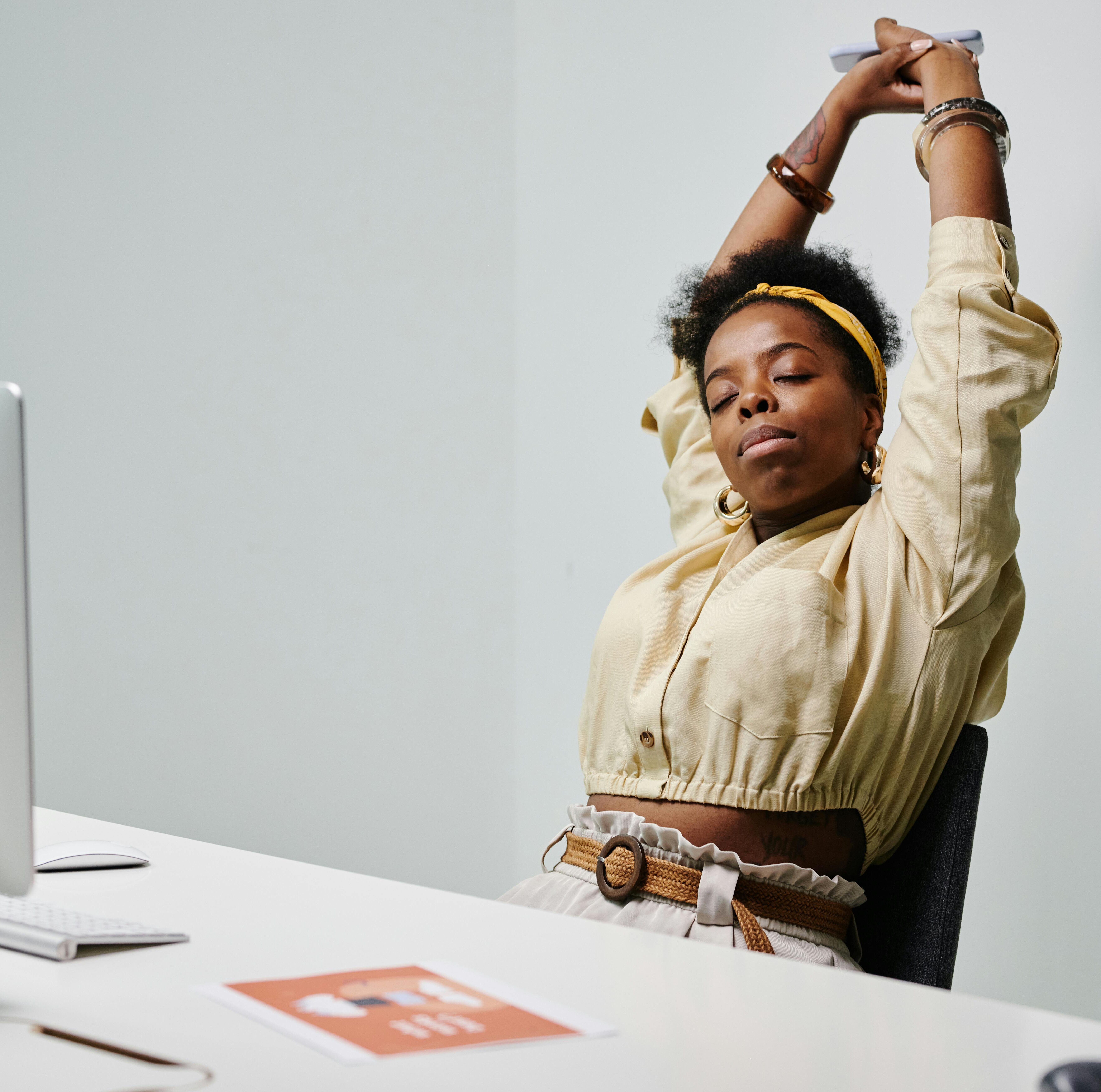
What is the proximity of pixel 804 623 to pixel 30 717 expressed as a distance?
831 mm

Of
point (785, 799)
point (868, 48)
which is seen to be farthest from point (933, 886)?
point (868, 48)

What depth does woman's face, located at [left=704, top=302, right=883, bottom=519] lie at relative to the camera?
1.36 m

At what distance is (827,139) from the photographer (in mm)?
1681

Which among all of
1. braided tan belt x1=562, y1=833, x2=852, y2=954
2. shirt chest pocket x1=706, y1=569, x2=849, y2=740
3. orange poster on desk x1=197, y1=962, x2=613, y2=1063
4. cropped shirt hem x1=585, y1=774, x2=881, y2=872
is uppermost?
shirt chest pocket x1=706, y1=569, x2=849, y2=740

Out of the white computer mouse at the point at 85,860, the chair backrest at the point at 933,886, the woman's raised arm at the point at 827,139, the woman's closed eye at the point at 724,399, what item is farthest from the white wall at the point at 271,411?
the chair backrest at the point at 933,886

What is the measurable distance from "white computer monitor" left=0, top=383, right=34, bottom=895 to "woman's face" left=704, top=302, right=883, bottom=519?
0.92m

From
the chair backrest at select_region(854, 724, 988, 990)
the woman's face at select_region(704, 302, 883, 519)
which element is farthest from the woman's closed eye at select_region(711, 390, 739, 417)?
the chair backrest at select_region(854, 724, 988, 990)

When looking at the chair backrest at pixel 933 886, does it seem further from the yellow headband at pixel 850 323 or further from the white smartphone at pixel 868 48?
the white smartphone at pixel 868 48

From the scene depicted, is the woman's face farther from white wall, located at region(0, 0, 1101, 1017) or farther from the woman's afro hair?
white wall, located at region(0, 0, 1101, 1017)

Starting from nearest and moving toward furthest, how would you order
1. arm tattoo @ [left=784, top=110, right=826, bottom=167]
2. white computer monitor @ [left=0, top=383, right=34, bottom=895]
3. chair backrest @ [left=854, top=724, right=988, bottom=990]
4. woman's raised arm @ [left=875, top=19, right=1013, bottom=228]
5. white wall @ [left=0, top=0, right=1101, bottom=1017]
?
white computer monitor @ [left=0, top=383, right=34, bottom=895] → chair backrest @ [left=854, top=724, right=988, bottom=990] → woman's raised arm @ [left=875, top=19, right=1013, bottom=228] → arm tattoo @ [left=784, top=110, right=826, bottom=167] → white wall @ [left=0, top=0, right=1101, bottom=1017]

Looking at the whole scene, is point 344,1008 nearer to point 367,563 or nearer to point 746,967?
point 746,967

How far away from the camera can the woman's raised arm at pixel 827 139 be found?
1594 mm

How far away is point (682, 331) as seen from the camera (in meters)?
1.68

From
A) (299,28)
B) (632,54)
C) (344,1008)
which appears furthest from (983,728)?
(299,28)
